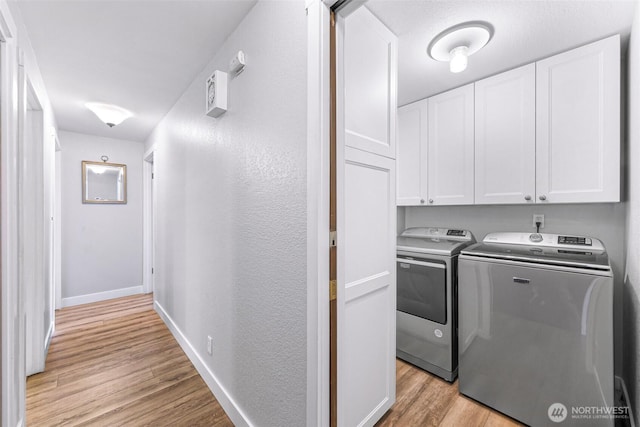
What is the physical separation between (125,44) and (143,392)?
237 cm

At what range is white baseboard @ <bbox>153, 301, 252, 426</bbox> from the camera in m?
1.56

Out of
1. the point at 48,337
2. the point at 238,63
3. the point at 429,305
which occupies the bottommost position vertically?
the point at 48,337

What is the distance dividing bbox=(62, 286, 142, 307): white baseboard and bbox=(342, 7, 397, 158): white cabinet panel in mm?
4283

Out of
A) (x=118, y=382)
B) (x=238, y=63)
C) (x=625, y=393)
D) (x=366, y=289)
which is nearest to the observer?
Answer: (x=366, y=289)

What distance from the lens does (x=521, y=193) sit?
1.99 metres

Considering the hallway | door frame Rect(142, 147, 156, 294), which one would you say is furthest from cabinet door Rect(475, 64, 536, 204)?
door frame Rect(142, 147, 156, 294)

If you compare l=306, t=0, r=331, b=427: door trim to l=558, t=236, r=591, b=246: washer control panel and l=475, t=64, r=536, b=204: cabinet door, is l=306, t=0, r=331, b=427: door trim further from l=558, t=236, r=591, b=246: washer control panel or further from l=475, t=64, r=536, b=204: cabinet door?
l=558, t=236, r=591, b=246: washer control panel

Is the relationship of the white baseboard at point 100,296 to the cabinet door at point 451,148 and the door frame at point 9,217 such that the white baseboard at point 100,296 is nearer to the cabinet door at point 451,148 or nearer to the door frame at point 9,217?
the door frame at point 9,217

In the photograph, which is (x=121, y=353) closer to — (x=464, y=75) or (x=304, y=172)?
(x=304, y=172)

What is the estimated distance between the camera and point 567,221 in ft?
6.56

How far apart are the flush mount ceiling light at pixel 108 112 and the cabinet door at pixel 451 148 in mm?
3122

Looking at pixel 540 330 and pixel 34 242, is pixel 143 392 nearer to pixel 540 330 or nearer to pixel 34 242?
pixel 34 242

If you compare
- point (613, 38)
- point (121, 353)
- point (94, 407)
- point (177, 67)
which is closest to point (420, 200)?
point (613, 38)

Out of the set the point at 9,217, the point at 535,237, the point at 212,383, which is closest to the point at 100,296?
the point at 212,383
